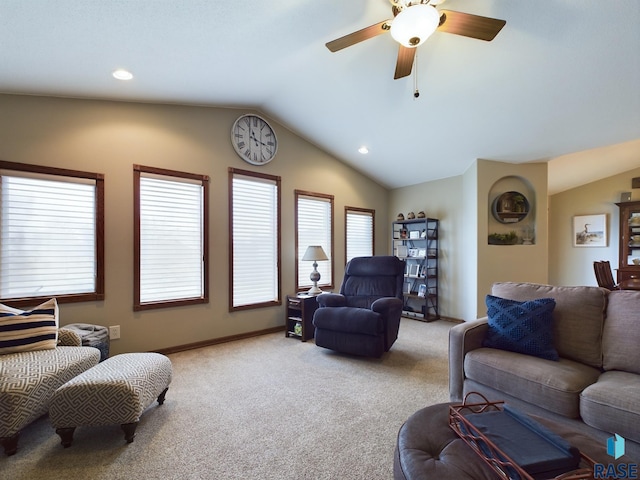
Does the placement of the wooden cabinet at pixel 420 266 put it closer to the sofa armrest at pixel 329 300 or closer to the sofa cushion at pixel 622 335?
the sofa armrest at pixel 329 300

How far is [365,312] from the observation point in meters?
3.21

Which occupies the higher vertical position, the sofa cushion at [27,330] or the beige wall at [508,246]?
the beige wall at [508,246]

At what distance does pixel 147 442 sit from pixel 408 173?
488cm

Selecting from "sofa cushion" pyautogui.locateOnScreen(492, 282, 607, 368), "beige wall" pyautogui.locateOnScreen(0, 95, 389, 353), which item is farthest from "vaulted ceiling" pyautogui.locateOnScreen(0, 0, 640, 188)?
"sofa cushion" pyautogui.locateOnScreen(492, 282, 607, 368)

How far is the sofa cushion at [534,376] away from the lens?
1637mm

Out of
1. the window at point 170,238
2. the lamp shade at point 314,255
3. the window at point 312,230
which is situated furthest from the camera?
the window at point 312,230

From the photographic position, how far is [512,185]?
15.7ft

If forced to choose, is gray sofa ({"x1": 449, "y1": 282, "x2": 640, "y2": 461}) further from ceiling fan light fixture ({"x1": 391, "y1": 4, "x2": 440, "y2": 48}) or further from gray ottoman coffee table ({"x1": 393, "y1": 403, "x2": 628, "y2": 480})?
ceiling fan light fixture ({"x1": 391, "y1": 4, "x2": 440, "y2": 48})

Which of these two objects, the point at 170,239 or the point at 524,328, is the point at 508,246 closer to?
the point at 524,328

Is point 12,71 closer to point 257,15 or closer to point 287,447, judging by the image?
point 257,15

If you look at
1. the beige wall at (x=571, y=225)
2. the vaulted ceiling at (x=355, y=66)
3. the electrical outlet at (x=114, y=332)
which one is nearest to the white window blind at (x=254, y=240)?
the vaulted ceiling at (x=355, y=66)

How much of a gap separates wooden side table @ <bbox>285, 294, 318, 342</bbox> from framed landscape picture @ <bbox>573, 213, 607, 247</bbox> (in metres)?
5.95

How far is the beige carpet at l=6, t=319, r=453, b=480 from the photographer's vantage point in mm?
1648

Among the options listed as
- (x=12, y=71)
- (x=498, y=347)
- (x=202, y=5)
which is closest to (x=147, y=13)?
(x=202, y=5)
